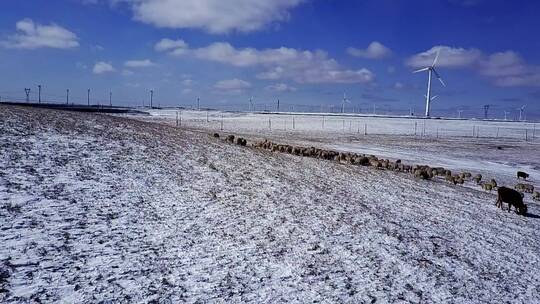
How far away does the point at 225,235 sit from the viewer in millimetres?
10023

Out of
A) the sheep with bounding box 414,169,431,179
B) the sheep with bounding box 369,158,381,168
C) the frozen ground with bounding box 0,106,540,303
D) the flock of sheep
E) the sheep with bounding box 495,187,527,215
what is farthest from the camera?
the sheep with bounding box 369,158,381,168

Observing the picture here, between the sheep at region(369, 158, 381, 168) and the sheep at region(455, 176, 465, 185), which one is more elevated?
the sheep at region(369, 158, 381, 168)

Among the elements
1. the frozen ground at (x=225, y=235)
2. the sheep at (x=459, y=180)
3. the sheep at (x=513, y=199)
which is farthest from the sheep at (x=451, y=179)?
the sheep at (x=513, y=199)

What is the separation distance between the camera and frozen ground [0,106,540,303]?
7488 millimetres

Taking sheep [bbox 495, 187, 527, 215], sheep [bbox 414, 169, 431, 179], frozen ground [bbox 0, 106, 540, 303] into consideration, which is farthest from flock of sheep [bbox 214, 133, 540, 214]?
sheep [bbox 495, 187, 527, 215]

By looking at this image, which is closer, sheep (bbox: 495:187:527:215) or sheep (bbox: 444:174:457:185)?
sheep (bbox: 495:187:527:215)

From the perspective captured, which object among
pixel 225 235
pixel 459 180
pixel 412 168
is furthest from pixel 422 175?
pixel 225 235

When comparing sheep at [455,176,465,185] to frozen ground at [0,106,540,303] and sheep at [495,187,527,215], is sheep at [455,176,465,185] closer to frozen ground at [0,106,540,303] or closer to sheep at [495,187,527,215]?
frozen ground at [0,106,540,303]

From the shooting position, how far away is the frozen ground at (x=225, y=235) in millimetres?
7488

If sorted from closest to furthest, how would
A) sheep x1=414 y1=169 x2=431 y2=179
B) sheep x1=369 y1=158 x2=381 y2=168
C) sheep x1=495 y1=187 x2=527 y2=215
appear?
sheep x1=495 y1=187 x2=527 y2=215, sheep x1=414 y1=169 x2=431 y2=179, sheep x1=369 y1=158 x2=381 y2=168

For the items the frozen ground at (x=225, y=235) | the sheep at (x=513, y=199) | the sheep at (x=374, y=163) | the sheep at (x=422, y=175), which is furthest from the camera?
the sheep at (x=374, y=163)

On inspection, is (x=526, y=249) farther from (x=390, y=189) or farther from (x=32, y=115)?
(x=32, y=115)

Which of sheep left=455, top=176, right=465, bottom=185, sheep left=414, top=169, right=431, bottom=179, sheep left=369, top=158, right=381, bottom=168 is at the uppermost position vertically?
sheep left=369, top=158, right=381, bottom=168

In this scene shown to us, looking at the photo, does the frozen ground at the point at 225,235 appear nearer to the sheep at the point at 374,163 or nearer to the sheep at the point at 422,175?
the sheep at the point at 422,175
